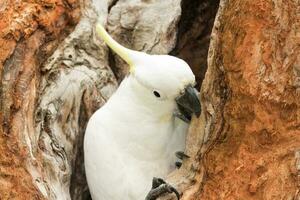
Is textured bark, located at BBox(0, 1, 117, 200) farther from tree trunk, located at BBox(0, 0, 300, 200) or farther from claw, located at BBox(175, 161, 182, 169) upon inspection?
claw, located at BBox(175, 161, 182, 169)

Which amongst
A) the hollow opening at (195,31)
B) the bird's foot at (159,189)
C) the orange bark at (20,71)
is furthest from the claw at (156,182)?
the hollow opening at (195,31)

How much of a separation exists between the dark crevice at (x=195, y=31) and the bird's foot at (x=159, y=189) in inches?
27.9

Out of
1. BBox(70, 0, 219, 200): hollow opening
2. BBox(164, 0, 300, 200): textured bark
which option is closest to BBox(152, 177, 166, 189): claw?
BBox(164, 0, 300, 200): textured bark

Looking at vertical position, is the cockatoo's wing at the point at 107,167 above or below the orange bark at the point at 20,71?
below

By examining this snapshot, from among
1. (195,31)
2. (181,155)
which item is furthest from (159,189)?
(195,31)

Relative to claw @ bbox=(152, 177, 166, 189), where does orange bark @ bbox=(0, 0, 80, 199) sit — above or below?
above

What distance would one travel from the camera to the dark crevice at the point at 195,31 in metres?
2.75

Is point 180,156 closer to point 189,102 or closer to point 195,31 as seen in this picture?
point 189,102

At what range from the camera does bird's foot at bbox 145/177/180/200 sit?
2025 mm

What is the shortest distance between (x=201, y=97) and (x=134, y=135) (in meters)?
0.30

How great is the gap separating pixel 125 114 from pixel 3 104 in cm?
41

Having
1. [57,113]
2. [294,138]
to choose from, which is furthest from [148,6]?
[294,138]

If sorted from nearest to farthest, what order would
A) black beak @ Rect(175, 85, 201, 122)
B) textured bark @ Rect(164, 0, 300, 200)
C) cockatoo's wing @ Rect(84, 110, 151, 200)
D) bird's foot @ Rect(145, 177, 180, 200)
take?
1. textured bark @ Rect(164, 0, 300, 200)
2. bird's foot @ Rect(145, 177, 180, 200)
3. black beak @ Rect(175, 85, 201, 122)
4. cockatoo's wing @ Rect(84, 110, 151, 200)

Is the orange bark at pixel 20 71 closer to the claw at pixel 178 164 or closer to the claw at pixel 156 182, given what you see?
the claw at pixel 156 182
